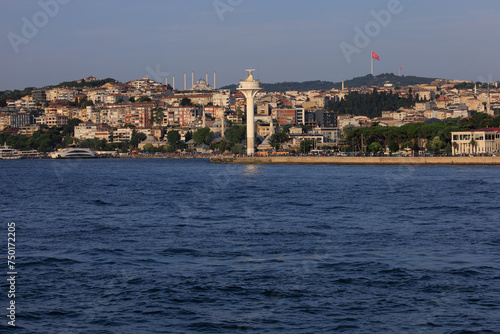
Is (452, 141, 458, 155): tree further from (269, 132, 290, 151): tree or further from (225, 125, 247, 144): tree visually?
(225, 125, 247, 144): tree

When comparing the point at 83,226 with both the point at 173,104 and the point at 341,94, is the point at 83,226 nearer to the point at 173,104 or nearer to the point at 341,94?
the point at 173,104

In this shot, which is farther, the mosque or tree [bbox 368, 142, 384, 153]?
the mosque

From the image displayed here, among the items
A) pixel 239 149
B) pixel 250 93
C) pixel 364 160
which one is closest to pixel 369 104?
pixel 239 149

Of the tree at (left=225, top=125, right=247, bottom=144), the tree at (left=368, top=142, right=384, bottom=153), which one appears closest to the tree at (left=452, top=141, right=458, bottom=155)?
the tree at (left=368, top=142, right=384, bottom=153)

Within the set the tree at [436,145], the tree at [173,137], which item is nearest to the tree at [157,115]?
the tree at [173,137]

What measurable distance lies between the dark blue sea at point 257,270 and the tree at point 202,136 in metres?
92.8

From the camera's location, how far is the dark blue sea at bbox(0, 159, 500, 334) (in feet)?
33.3

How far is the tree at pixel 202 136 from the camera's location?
383 feet

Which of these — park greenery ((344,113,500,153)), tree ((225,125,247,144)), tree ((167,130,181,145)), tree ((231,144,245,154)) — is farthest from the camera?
tree ((167,130,181,145))

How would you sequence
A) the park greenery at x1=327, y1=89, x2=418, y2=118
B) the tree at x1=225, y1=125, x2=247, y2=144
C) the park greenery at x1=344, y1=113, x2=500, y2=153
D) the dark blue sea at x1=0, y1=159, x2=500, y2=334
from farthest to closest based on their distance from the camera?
the park greenery at x1=327, y1=89, x2=418, y2=118
the tree at x1=225, y1=125, x2=247, y2=144
the park greenery at x1=344, y1=113, x2=500, y2=153
the dark blue sea at x1=0, y1=159, x2=500, y2=334

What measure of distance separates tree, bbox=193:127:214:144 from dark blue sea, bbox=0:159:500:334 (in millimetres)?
92819

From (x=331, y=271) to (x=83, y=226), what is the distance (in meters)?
8.38

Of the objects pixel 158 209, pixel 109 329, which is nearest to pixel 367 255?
pixel 109 329

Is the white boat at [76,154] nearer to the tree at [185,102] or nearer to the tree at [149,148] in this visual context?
the tree at [149,148]
